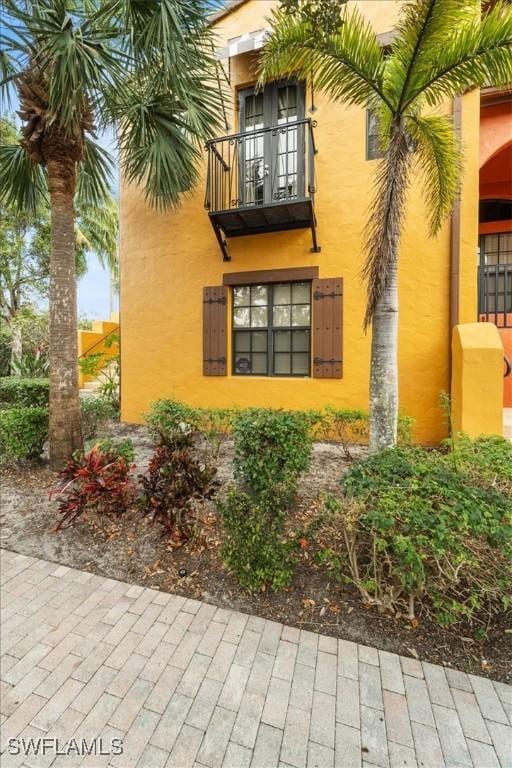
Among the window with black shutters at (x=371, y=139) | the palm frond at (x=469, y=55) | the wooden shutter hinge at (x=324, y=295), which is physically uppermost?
the window with black shutters at (x=371, y=139)

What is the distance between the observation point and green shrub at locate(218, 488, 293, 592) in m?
2.43

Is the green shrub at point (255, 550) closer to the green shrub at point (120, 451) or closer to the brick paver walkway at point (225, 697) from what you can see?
the brick paver walkway at point (225, 697)

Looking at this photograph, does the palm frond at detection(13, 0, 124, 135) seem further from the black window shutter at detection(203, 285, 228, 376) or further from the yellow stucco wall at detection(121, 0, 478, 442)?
the black window shutter at detection(203, 285, 228, 376)

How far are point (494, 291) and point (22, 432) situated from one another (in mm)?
8604

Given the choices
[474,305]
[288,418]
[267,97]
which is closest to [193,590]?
[288,418]

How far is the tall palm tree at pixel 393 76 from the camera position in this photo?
2922 millimetres

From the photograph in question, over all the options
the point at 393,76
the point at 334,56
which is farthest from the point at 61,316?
the point at 393,76

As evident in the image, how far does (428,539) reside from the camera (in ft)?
6.09

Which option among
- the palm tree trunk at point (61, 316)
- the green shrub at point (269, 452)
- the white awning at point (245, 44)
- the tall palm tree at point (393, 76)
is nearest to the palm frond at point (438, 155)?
the tall palm tree at point (393, 76)

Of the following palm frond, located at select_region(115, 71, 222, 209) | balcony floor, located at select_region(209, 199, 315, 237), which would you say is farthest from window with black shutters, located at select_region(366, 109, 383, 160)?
palm frond, located at select_region(115, 71, 222, 209)

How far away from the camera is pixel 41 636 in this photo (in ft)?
7.26

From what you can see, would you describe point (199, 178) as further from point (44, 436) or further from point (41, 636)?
point (41, 636)

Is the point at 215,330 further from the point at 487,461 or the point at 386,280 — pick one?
the point at 487,461

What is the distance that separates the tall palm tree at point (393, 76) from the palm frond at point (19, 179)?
13.9ft
